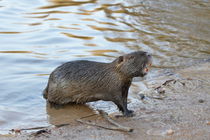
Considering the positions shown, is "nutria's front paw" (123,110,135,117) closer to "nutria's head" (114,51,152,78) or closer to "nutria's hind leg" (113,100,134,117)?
"nutria's hind leg" (113,100,134,117)

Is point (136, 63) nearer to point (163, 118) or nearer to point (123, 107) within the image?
point (123, 107)

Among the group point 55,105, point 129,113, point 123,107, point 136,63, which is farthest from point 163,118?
point 55,105

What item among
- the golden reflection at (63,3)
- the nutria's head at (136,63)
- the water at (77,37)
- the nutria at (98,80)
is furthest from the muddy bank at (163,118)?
the golden reflection at (63,3)

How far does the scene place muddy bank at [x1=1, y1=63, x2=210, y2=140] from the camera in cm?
511

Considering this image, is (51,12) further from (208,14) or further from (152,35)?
(208,14)

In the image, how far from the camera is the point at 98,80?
614 cm

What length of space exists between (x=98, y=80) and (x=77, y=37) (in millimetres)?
3805

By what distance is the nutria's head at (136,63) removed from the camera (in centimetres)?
588

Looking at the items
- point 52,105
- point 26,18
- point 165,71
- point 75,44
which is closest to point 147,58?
Result: point 52,105

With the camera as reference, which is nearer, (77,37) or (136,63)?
(136,63)

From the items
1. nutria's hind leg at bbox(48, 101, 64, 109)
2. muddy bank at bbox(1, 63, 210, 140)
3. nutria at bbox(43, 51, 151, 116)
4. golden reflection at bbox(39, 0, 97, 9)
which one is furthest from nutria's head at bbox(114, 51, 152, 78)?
golden reflection at bbox(39, 0, 97, 9)

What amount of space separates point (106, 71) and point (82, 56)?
2.66 metres

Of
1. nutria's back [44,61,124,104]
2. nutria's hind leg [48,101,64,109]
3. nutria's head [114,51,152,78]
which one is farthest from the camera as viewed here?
nutria's hind leg [48,101,64,109]

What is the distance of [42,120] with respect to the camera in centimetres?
601
